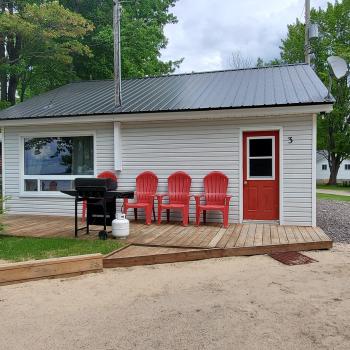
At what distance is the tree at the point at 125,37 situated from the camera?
1487 cm

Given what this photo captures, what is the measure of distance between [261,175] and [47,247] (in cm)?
415

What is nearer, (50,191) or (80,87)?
(50,191)

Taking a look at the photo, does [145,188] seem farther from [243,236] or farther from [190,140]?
[243,236]

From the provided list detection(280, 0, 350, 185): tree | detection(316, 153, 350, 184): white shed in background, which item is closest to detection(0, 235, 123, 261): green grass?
detection(280, 0, 350, 185): tree

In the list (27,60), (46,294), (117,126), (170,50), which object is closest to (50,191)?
(117,126)

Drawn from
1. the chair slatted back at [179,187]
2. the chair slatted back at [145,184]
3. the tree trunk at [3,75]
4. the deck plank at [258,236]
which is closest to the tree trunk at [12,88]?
the tree trunk at [3,75]

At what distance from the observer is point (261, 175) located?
7.27 m

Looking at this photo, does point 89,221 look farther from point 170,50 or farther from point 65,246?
point 170,50

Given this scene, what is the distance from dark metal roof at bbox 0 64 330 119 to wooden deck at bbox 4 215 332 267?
2.27 meters

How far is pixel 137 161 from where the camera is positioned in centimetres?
795

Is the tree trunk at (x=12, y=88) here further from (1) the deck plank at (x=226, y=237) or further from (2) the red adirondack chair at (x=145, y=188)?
(1) the deck plank at (x=226, y=237)

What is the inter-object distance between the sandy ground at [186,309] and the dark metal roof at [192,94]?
3.48m

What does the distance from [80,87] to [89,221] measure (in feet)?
20.0

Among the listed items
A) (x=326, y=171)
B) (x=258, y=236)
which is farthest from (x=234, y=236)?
(x=326, y=171)
